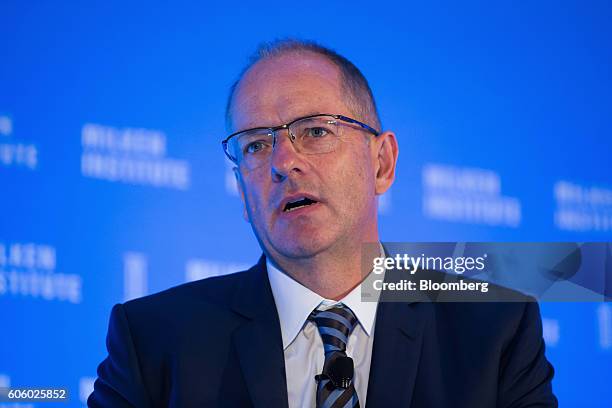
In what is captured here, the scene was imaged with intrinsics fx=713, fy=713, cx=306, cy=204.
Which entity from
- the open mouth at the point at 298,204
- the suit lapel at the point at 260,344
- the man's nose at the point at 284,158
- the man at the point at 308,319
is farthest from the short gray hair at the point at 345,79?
the suit lapel at the point at 260,344

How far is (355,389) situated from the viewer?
1.90 m

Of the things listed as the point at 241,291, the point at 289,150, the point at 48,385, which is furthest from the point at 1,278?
the point at 289,150

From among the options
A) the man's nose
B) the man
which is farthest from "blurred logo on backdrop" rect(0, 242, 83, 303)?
the man's nose

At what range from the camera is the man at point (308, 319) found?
6.30 ft

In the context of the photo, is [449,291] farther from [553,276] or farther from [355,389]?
[553,276]

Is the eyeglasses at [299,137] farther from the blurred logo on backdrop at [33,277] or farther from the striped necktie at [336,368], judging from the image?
the blurred logo on backdrop at [33,277]

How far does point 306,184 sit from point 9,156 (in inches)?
57.1

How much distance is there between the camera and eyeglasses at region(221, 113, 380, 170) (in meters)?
2.07

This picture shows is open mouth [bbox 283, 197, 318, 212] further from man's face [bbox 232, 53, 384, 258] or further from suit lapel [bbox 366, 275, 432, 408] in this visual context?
suit lapel [bbox 366, 275, 432, 408]

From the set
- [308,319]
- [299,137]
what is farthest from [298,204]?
[308,319]

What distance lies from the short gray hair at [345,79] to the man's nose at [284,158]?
0.25 meters

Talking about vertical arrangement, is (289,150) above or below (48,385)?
above

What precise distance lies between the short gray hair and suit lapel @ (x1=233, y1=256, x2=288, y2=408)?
0.53m

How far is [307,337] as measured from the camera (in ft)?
6.61
